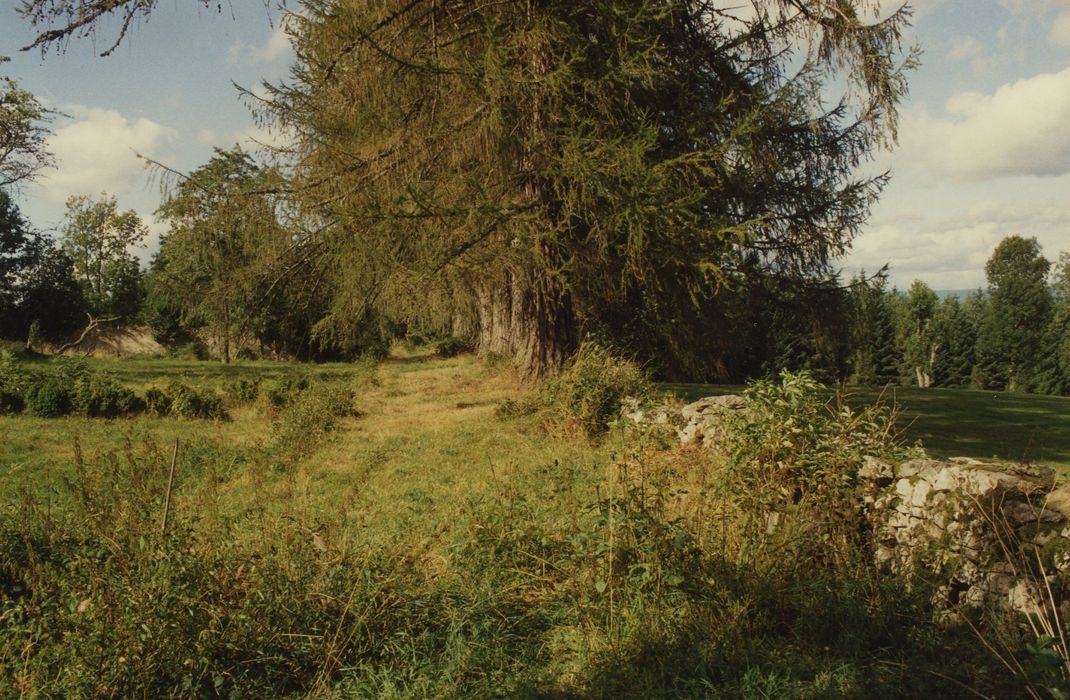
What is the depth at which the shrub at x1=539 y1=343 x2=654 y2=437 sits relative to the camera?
9.64 metres

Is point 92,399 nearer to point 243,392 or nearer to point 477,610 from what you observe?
point 243,392

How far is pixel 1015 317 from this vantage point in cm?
5531

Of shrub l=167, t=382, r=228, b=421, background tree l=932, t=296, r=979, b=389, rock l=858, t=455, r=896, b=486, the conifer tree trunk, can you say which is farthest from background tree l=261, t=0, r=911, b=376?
background tree l=932, t=296, r=979, b=389

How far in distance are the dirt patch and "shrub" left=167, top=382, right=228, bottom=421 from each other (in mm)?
18194

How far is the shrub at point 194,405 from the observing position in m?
13.1

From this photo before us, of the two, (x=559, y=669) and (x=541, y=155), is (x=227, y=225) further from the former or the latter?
(x=559, y=669)

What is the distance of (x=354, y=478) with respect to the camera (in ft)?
28.0

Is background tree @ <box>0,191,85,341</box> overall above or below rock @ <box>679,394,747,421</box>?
above

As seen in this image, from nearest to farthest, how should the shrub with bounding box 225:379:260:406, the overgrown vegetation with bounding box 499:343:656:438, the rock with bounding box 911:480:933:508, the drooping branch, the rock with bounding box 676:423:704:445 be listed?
the rock with bounding box 911:480:933:508, the rock with bounding box 676:423:704:445, the overgrown vegetation with bounding box 499:343:656:438, the shrub with bounding box 225:379:260:406, the drooping branch

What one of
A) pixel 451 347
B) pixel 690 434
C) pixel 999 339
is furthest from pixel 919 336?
pixel 690 434

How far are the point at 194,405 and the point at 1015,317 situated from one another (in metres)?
59.4

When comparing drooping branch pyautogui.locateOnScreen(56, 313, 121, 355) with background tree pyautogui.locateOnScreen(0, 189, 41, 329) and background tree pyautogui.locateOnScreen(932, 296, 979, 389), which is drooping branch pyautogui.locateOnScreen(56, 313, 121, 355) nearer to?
background tree pyautogui.locateOnScreen(0, 189, 41, 329)

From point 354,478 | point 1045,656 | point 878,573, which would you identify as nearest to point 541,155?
point 354,478

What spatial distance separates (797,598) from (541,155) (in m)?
7.88
